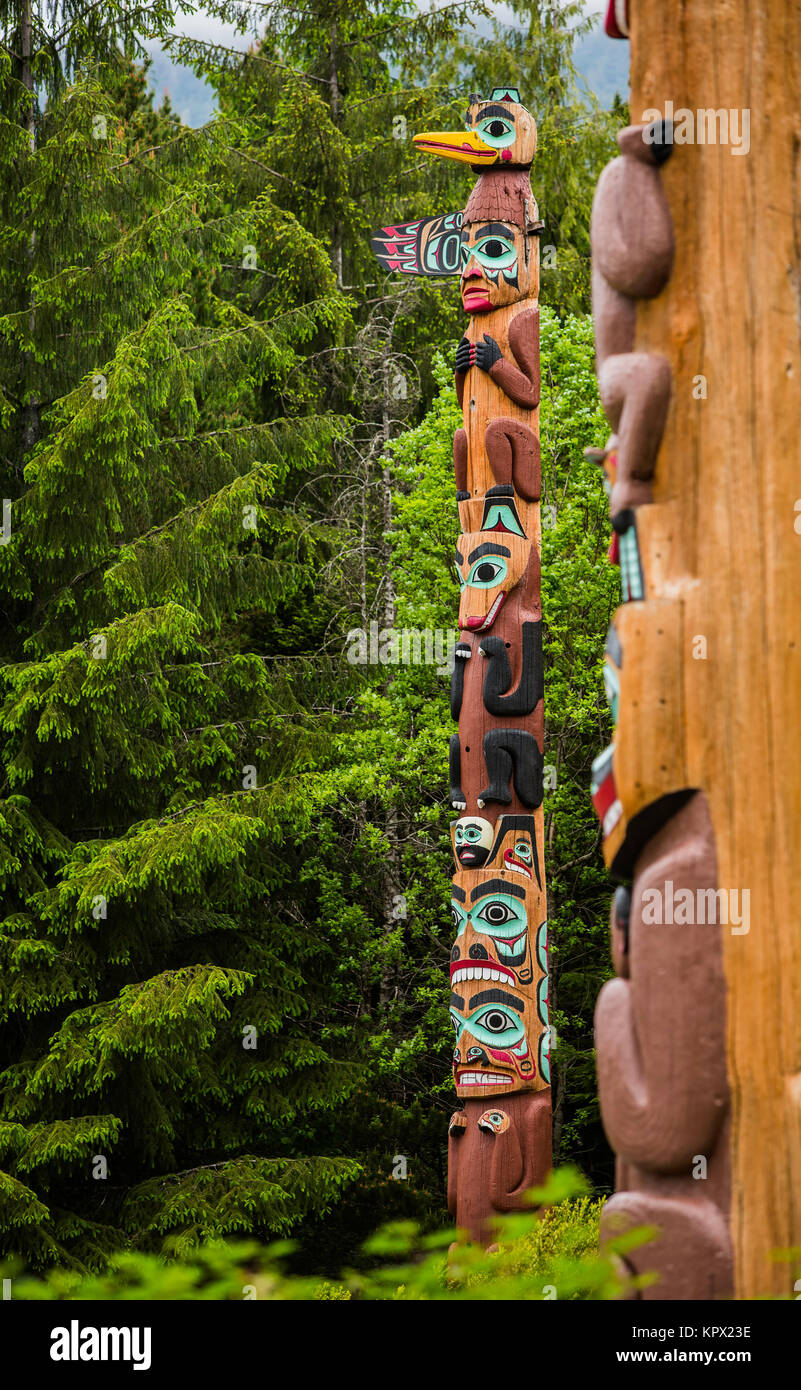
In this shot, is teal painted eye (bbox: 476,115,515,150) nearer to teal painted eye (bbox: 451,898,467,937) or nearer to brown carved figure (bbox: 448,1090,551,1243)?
teal painted eye (bbox: 451,898,467,937)

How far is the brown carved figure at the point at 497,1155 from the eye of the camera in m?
8.05

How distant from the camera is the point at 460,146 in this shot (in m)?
9.46

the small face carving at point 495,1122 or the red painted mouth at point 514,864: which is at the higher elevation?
the red painted mouth at point 514,864

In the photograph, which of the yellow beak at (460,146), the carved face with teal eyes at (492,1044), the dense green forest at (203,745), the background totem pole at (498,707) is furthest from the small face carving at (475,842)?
the yellow beak at (460,146)

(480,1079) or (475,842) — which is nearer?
(480,1079)

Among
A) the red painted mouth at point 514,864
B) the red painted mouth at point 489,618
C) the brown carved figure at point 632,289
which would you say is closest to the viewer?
the brown carved figure at point 632,289

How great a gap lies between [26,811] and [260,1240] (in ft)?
13.5

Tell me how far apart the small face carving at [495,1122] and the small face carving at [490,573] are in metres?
2.84

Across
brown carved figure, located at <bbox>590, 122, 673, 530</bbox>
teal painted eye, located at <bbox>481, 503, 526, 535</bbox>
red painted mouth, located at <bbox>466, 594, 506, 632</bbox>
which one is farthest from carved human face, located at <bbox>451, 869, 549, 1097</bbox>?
brown carved figure, located at <bbox>590, 122, 673, 530</bbox>

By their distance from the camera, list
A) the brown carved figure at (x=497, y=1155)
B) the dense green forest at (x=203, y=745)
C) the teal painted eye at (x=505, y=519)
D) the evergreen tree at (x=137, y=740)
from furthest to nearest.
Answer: the dense green forest at (x=203, y=745)
the evergreen tree at (x=137, y=740)
the teal painted eye at (x=505, y=519)
the brown carved figure at (x=497, y=1155)

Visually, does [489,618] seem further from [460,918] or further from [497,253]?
[497,253]

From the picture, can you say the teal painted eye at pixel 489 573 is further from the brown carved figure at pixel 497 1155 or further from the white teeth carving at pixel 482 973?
the brown carved figure at pixel 497 1155

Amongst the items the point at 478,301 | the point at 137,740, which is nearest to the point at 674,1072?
the point at 478,301

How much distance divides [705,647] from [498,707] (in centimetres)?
535
